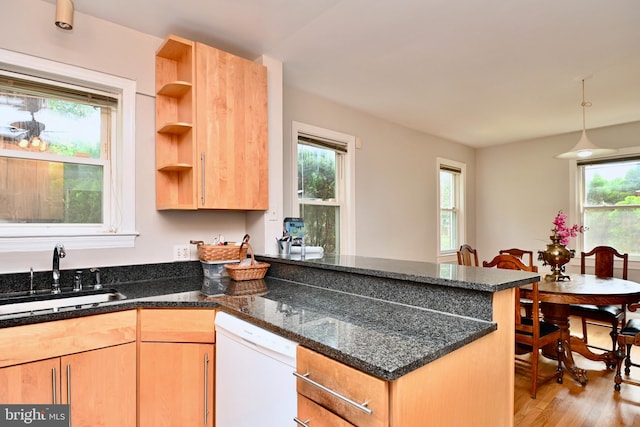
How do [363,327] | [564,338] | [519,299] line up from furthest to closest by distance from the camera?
[564,338]
[519,299]
[363,327]

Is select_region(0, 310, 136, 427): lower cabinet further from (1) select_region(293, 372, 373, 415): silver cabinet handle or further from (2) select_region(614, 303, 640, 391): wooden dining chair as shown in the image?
(2) select_region(614, 303, 640, 391): wooden dining chair

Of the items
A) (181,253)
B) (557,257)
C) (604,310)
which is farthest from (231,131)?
(604,310)

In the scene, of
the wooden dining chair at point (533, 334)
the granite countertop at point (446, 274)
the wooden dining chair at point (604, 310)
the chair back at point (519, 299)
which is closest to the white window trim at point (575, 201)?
the wooden dining chair at point (604, 310)

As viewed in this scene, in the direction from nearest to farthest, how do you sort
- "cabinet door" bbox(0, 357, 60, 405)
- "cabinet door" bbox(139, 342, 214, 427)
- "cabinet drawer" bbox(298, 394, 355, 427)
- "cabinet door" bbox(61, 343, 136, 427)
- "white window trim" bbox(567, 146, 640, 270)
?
"cabinet drawer" bbox(298, 394, 355, 427) → "cabinet door" bbox(0, 357, 60, 405) → "cabinet door" bbox(61, 343, 136, 427) → "cabinet door" bbox(139, 342, 214, 427) → "white window trim" bbox(567, 146, 640, 270)

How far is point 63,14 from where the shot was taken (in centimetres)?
181

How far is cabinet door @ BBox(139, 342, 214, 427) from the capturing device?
5.55ft

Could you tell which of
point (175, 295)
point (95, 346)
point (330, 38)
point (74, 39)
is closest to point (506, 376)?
point (175, 295)

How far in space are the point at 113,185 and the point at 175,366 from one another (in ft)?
3.90

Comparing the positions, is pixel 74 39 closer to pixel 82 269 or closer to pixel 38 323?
pixel 82 269

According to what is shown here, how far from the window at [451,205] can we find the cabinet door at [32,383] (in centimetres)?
444

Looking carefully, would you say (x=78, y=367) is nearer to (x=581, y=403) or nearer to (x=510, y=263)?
(x=510, y=263)

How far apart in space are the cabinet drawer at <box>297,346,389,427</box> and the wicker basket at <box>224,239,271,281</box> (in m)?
1.09

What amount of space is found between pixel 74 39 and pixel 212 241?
146 cm

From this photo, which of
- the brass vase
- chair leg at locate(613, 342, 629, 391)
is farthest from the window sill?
chair leg at locate(613, 342, 629, 391)
